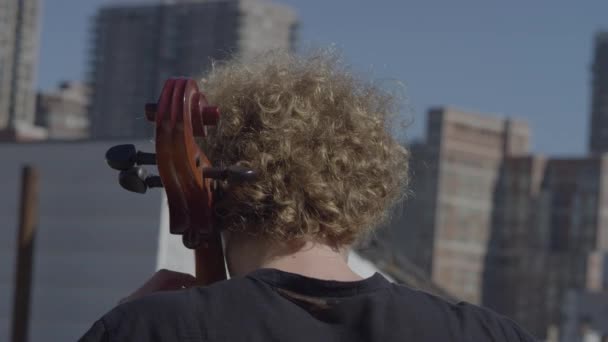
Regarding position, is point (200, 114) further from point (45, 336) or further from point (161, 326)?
point (45, 336)

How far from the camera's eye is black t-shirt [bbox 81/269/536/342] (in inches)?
56.0

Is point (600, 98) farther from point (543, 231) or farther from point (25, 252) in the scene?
point (25, 252)

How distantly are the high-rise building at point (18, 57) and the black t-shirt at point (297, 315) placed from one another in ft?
366

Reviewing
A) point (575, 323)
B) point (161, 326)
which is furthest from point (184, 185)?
point (575, 323)

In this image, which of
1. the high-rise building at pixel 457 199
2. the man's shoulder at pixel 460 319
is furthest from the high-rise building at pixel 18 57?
the man's shoulder at pixel 460 319

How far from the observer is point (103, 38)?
12594cm

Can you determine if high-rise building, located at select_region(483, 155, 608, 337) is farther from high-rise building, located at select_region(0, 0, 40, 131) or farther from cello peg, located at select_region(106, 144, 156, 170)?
cello peg, located at select_region(106, 144, 156, 170)

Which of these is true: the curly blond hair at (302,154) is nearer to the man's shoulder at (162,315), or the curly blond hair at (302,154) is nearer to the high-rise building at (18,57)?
the man's shoulder at (162,315)

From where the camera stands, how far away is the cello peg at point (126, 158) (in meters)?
1.53

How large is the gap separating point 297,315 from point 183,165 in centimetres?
23

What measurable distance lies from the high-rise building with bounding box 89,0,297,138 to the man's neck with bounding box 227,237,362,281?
113308mm

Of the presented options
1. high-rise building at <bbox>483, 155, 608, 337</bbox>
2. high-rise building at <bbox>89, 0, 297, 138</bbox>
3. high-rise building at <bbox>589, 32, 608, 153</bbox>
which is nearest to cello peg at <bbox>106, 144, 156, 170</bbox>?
high-rise building at <bbox>483, 155, 608, 337</bbox>

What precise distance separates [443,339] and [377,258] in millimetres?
6352

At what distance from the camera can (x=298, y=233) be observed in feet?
5.13
